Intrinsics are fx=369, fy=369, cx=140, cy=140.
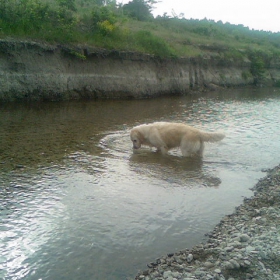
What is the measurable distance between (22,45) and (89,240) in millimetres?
19328

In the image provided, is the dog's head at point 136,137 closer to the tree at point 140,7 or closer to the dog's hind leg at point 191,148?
the dog's hind leg at point 191,148

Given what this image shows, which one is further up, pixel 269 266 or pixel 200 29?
pixel 200 29

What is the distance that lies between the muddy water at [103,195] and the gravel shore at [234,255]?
0.31 metres

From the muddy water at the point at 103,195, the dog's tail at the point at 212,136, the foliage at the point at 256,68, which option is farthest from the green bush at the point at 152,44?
the dog's tail at the point at 212,136

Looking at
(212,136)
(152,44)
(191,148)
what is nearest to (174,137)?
(191,148)

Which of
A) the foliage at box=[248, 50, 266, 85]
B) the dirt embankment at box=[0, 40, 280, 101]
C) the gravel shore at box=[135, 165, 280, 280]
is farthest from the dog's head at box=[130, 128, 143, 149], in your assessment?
the foliage at box=[248, 50, 266, 85]

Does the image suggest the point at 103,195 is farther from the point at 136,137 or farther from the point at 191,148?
the point at 136,137

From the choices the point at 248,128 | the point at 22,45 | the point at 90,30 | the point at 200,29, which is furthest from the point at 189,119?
the point at 200,29

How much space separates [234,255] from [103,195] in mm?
3530

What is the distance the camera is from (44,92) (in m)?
23.6

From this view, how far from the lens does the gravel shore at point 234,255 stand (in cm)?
494

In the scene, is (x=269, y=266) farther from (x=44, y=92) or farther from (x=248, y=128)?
(x=44, y=92)

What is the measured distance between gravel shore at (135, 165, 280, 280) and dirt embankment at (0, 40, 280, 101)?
718 inches

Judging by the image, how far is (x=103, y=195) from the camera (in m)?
8.07
